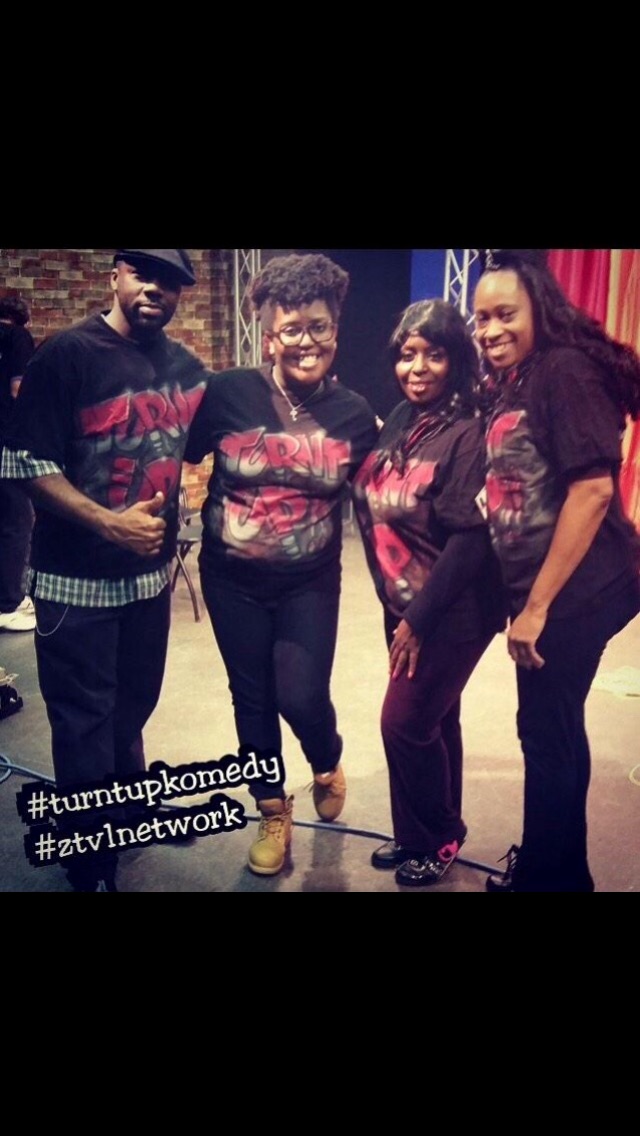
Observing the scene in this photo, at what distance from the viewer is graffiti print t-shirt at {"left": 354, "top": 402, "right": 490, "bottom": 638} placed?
79.1 inches

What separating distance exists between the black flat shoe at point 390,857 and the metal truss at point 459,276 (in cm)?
133

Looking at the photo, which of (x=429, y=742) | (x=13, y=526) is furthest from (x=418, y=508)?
(x=13, y=526)

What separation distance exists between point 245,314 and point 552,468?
799mm

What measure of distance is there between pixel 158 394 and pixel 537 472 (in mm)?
887

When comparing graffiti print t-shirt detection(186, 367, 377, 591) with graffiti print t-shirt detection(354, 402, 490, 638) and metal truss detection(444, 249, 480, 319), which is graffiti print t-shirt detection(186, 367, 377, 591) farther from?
metal truss detection(444, 249, 480, 319)

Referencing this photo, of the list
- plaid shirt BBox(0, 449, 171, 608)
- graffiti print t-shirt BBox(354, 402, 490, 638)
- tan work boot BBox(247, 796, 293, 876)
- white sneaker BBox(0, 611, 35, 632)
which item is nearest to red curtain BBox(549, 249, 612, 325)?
graffiti print t-shirt BBox(354, 402, 490, 638)

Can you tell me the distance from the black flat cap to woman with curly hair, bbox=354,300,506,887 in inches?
20.6

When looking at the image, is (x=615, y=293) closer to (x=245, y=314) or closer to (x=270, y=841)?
(x=245, y=314)

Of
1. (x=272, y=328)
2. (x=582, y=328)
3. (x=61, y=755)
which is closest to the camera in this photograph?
(x=582, y=328)
